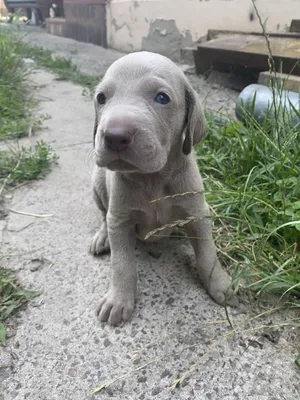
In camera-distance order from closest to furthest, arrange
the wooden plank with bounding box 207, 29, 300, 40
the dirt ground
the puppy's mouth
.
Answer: the dirt ground, the puppy's mouth, the wooden plank with bounding box 207, 29, 300, 40

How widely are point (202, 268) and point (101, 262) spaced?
0.58 metres

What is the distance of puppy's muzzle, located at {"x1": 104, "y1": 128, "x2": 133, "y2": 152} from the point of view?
1494mm

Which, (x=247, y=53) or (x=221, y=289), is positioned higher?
(x=247, y=53)

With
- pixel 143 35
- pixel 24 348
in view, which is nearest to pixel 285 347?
pixel 24 348

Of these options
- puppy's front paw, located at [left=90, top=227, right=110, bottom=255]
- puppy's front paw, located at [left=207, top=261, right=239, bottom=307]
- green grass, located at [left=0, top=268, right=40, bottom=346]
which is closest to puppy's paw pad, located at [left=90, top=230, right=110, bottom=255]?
puppy's front paw, located at [left=90, top=227, right=110, bottom=255]

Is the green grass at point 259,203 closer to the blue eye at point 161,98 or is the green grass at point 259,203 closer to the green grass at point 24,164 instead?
the blue eye at point 161,98

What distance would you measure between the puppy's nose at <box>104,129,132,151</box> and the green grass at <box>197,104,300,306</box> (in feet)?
2.13

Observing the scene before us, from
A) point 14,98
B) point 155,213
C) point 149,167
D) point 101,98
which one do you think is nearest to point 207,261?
point 155,213

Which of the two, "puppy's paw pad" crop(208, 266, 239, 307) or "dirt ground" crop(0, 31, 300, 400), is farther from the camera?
"puppy's paw pad" crop(208, 266, 239, 307)

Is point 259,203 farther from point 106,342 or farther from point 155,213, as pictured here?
point 106,342

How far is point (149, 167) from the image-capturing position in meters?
1.62

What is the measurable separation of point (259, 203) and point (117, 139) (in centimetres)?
105

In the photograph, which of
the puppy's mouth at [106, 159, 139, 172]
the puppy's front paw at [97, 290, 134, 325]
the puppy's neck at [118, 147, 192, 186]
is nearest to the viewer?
the puppy's mouth at [106, 159, 139, 172]

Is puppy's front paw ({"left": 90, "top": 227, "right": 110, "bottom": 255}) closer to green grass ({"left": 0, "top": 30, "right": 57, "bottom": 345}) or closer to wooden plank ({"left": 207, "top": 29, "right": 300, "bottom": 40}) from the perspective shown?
green grass ({"left": 0, "top": 30, "right": 57, "bottom": 345})
